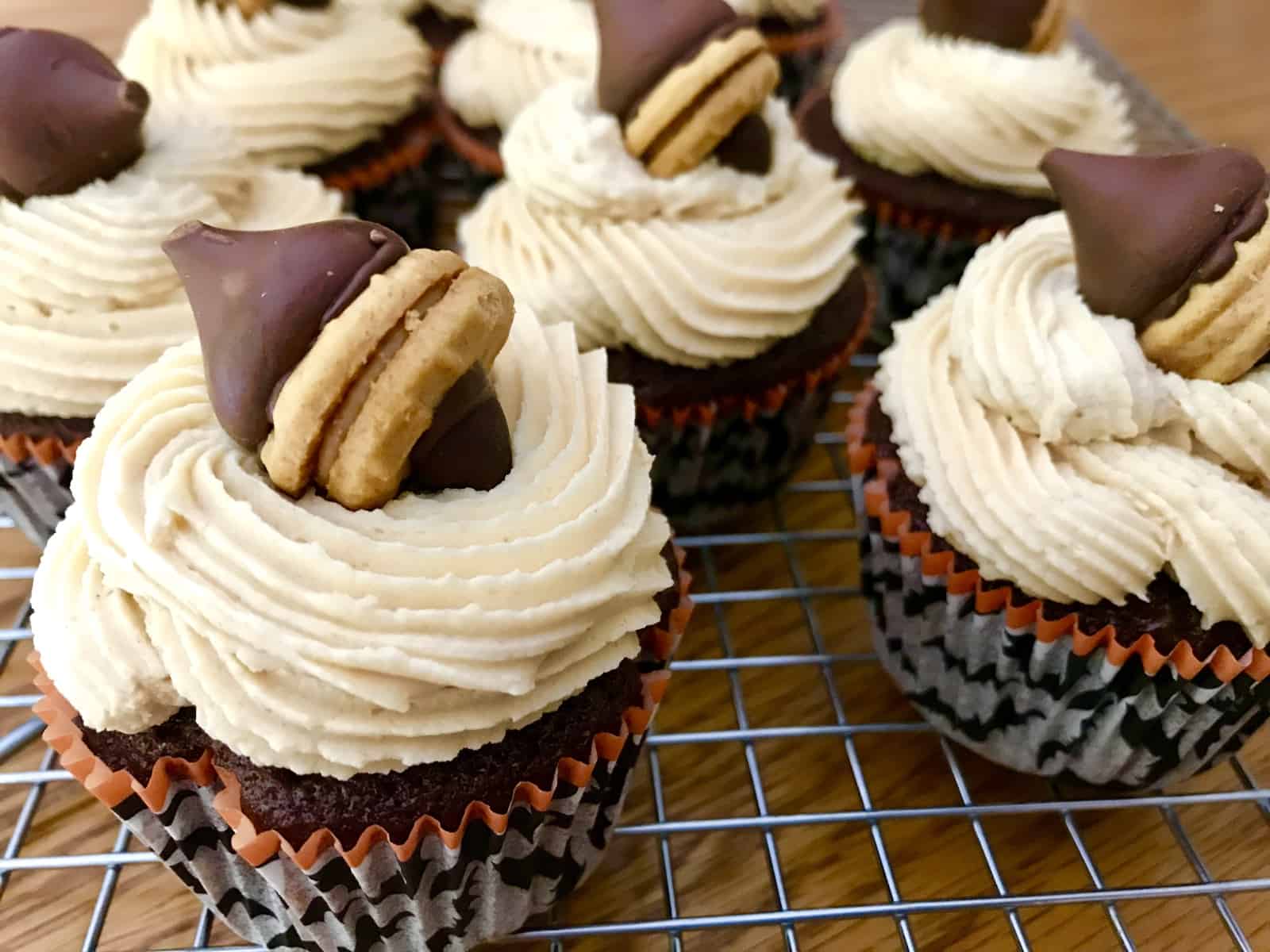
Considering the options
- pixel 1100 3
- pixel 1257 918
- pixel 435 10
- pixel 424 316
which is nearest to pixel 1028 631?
pixel 1257 918

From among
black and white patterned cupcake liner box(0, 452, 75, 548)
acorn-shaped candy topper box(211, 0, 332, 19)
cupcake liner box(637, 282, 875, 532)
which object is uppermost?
acorn-shaped candy topper box(211, 0, 332, 19)

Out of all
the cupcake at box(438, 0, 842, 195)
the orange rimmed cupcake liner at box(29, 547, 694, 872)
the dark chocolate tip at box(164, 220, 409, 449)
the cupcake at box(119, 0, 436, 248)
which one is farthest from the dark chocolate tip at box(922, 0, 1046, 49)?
the orange rimmed cupcake liner at box(29, 547, 694, 872)

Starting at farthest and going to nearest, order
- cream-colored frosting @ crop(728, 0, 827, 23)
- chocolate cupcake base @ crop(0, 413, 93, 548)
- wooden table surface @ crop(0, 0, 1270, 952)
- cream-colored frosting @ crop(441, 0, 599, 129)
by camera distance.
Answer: cream-colored frosting @ crop(728, 0, 827, 23), cream-colored frosting @ crop(441, 0, 599, 129), chocolate cupcake base @ crop(0, 413, 93, 548), wooden table surface @ crop(0, 0, 1270, 952)

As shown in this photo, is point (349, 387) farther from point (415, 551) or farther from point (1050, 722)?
point (1050, 722)

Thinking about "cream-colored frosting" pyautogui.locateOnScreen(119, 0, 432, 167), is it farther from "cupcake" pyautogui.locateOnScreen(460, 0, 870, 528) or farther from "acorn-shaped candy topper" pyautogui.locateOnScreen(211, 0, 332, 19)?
"cupcake" pyautogui.locateOnScreen(460, 0, 870, 528)

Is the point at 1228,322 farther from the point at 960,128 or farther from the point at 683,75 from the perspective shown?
the point at 960,128

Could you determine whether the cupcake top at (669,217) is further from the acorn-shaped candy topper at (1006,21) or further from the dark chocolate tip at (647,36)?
the acorn-shaped candy topper at (1006,21)
